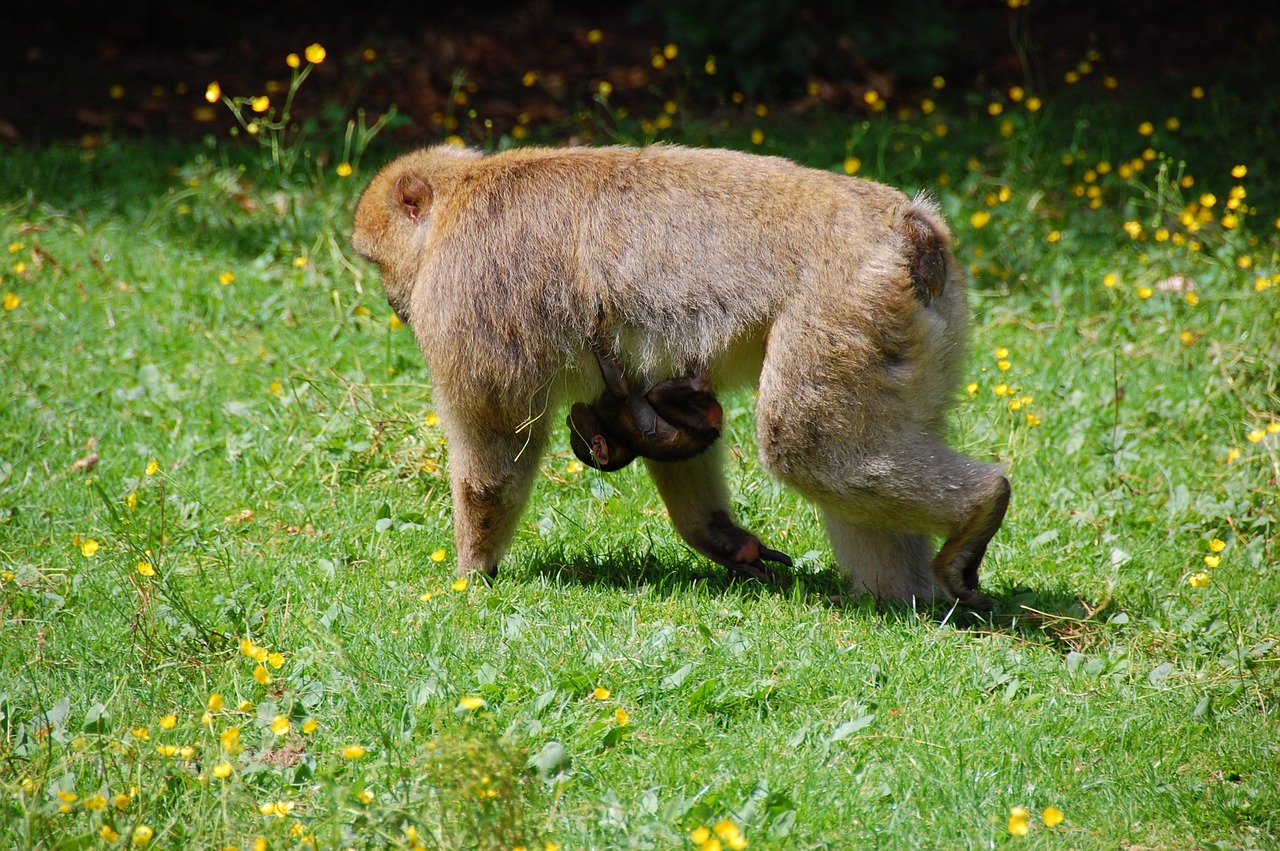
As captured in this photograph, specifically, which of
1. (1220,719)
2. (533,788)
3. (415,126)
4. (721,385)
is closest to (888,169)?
(415,126)

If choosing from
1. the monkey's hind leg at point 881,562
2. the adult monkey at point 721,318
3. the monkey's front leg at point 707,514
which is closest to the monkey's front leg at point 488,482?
the adult monkey at point 721,318

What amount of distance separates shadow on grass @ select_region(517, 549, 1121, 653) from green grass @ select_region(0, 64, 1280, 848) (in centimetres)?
2

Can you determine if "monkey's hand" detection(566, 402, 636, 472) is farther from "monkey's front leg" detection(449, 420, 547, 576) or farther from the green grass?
the green grass

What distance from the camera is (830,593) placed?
4.93 metres

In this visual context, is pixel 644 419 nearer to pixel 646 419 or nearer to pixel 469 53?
pixel 646 419

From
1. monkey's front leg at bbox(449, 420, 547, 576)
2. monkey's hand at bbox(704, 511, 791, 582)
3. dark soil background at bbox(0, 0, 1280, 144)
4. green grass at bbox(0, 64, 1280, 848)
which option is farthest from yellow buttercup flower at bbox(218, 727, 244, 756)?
dark soil background at bbox(0, 0, 1280, 144)

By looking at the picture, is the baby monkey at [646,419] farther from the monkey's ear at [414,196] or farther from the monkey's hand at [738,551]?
the monkey's ear at [414,196]

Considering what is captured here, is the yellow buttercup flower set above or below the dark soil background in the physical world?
below

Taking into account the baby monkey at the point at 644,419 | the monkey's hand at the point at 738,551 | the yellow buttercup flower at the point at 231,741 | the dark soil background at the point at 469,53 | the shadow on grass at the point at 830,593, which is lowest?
the shadow on grass at the point at 830,593

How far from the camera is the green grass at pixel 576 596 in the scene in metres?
3.52

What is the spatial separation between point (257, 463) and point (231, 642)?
152 centimetres

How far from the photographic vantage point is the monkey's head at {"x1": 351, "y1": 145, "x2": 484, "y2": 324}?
4.91 meters

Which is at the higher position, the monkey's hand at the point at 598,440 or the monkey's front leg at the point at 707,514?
the monkey's hand at the point at 598,440

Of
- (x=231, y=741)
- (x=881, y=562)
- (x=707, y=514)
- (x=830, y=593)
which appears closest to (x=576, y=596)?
(x=707, y=514)
